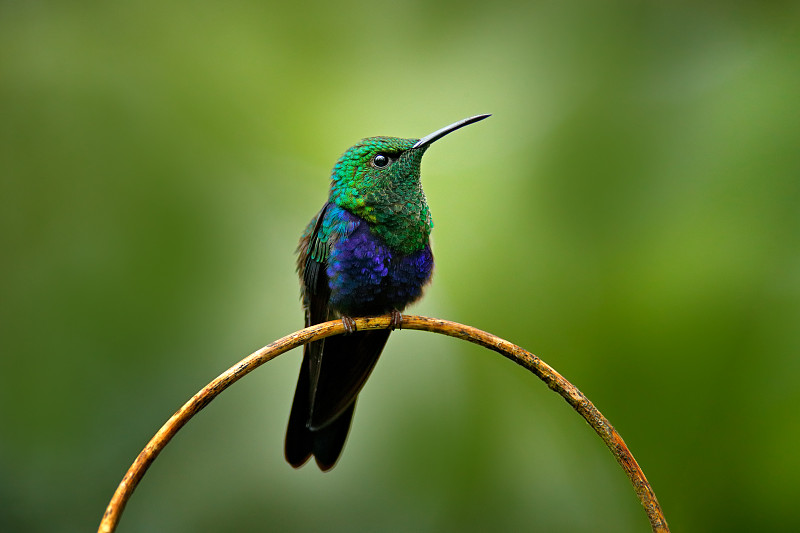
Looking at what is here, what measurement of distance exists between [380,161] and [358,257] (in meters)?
0.27

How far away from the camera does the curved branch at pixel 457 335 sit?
0.91 metres

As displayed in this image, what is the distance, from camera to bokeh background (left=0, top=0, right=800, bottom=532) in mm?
2529

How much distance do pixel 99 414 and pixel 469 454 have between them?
1.48 metres

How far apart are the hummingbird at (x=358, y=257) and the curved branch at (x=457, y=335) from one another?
57 cm

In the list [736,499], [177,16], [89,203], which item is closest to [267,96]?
[177,16]

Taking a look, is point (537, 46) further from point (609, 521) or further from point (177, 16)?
point (609, 521)

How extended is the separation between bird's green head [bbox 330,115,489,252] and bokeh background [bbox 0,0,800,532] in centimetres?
97

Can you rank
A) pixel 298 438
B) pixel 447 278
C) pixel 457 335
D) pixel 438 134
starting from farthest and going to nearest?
pixel 447 278
pixel 298 438
pixel 438 134
pixel 457 335

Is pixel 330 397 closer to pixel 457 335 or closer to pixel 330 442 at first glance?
pixel 330 442

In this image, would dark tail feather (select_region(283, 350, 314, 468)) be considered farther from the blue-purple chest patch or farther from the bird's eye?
the bird's eye

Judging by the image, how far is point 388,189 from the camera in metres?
1.80

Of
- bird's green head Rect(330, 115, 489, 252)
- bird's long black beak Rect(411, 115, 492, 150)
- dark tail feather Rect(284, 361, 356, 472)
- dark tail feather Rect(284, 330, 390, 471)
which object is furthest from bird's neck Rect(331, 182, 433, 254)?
dark tail feather Rect(284, 361, 356, 472)

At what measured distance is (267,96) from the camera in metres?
3.07

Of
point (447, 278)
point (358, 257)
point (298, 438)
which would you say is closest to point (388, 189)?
point (358, 257)
